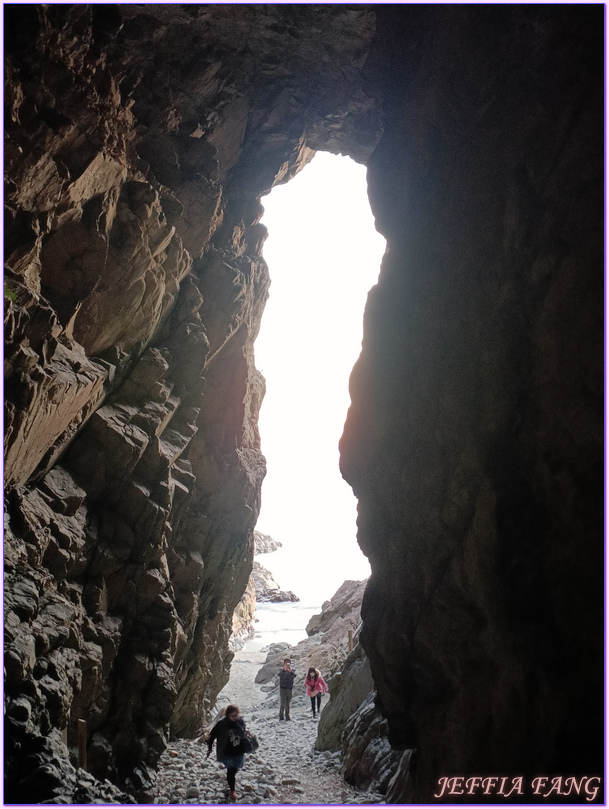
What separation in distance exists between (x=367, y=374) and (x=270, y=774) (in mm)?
12368

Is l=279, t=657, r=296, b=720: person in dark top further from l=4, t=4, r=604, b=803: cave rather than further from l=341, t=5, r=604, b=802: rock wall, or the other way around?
l=341, t=5, r=604, b=802: rock wall

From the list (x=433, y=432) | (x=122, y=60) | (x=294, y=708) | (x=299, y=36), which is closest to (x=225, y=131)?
(x=299, y=36)

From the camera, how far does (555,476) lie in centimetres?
788

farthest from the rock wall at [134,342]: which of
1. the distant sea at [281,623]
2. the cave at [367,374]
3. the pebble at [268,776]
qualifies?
the distant sea at [281,623]

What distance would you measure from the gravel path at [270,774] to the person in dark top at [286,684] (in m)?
0.56

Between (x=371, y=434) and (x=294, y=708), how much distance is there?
698 inches

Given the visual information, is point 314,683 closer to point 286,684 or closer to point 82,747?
point 286,684

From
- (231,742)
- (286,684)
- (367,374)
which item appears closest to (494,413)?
(367,374)

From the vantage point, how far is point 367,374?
1611 cm

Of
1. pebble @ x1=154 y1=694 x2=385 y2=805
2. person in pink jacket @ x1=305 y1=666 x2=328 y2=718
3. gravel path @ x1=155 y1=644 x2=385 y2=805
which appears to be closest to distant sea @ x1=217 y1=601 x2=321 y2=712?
person in pink jacket @ x1=305 y1=666 x2=328 y2=718

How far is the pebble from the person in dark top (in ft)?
5.67

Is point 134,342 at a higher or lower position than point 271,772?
higher

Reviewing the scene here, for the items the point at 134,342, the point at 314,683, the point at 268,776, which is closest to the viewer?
the point at 268,776

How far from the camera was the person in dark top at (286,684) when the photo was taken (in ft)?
69.7
